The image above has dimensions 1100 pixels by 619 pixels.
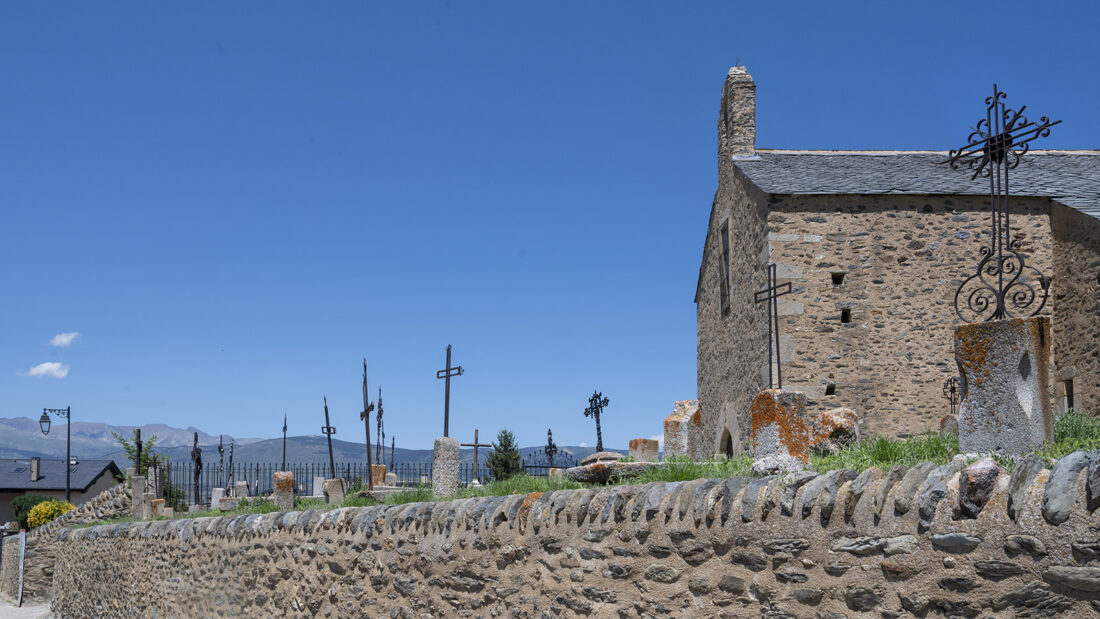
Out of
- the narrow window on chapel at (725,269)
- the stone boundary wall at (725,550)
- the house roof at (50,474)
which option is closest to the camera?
the stone boundary wall at (725,550)

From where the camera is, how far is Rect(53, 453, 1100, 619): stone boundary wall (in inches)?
171

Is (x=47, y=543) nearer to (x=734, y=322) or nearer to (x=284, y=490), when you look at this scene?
(x=284, y=490)

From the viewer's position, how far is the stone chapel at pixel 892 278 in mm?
15203

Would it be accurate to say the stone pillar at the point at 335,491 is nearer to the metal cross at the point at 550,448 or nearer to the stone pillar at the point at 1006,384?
the stone pillar at the point at 1006,384

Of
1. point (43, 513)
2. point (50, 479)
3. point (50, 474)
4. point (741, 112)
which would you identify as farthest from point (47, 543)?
point (50, 474)

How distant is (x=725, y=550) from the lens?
19.5 ft

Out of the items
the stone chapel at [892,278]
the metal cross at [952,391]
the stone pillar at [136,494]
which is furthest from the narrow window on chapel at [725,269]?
the stone pillar at [136,494]

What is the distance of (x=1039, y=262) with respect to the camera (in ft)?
51.2

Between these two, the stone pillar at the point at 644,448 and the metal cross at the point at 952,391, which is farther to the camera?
the metal cross at the point at 952,391

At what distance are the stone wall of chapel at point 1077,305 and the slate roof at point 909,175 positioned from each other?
35 cm

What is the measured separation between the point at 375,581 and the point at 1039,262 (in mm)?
12304

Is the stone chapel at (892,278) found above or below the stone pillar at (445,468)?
above

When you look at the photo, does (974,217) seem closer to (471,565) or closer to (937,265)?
(937,265)

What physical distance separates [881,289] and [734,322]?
10.2 ft
